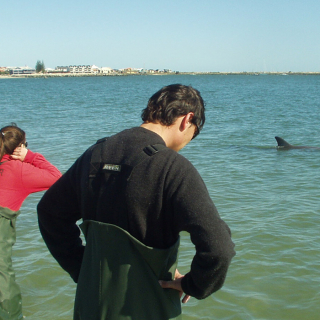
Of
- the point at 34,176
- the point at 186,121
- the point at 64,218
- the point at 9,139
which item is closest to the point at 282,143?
the point at 34,176

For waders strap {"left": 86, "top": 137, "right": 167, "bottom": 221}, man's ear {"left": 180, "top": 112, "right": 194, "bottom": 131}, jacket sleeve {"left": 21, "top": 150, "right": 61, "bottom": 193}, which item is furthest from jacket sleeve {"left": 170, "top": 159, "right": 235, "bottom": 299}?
jacket sleeve {"left": 21, "top": 150, "right": 61, "bottom": 193}

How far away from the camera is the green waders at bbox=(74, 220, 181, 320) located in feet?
5.88

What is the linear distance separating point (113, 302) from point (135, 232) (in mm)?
340

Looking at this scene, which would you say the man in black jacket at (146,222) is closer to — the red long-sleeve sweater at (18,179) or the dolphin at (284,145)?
the red long-sleeve sweater at (18,179)

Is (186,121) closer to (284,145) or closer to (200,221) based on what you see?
(200,221)

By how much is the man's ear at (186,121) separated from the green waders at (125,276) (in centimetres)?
57

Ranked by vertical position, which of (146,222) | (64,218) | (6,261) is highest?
(146,222)

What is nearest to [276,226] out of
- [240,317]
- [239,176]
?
[240,317]

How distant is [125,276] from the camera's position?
5.95 ft

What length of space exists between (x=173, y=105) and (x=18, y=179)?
5.20 ft

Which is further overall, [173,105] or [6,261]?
[6,261]

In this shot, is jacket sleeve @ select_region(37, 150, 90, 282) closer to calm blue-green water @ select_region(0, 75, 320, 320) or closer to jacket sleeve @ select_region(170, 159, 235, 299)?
jacket sleeve @ select_region(170, 159, 235, 299)

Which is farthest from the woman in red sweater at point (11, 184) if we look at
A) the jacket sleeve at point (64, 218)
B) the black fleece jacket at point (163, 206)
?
the black fleece jacket at point (163, 206)

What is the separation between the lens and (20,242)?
19.9 feet
